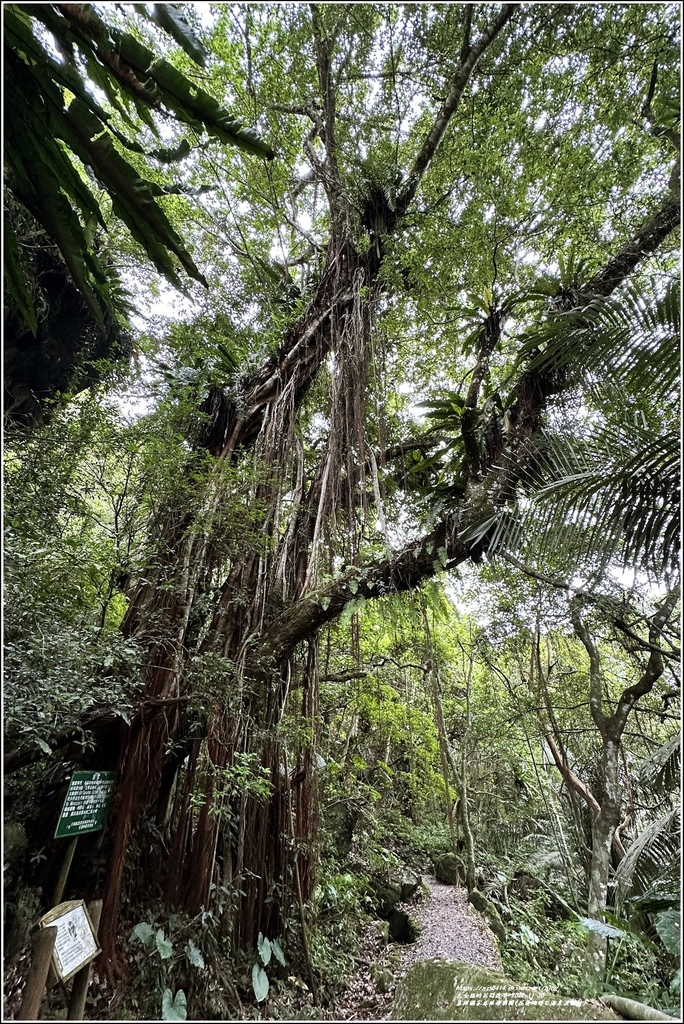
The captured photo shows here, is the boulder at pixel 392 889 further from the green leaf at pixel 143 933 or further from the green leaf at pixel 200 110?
the green leaf at pixel 200 110

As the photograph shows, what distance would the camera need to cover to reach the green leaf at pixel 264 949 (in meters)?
2.53

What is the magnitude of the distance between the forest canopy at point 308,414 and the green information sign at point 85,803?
0.52 ft

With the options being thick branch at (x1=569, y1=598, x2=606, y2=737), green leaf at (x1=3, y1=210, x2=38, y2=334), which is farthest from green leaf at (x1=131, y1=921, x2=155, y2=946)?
thick branch at (x1=569, y1=598, x2=606, y2=737)

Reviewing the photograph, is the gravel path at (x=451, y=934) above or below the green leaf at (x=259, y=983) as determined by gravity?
below

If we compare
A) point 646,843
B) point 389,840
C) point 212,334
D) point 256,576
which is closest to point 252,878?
point 256,576

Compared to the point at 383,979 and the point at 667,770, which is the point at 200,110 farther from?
the point at 383,979

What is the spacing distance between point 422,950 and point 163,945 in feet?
10.9

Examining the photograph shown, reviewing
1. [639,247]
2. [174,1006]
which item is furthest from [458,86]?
[174,1006]

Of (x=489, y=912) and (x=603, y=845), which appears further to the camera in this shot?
(x=489, y=912)

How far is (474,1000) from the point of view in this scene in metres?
2.00

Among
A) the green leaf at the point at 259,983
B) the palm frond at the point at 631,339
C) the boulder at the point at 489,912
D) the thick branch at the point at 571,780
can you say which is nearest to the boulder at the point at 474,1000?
the green leaf at the point at 259,983

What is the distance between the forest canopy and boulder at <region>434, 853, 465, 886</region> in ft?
6.90

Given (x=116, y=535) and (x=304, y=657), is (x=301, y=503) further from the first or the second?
(x=116, y=535)

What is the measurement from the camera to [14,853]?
2186 millimetres
